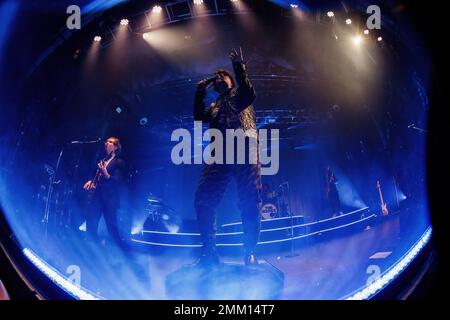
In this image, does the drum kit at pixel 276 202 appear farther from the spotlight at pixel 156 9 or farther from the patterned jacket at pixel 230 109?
the spotlight at pixel 156 9

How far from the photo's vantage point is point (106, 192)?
3238 mm

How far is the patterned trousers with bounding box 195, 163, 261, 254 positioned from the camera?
2.35 m

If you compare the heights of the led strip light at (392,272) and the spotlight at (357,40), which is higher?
the spotlight at (357,40)

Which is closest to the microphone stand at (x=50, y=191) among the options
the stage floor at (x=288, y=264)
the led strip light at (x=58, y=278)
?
the stage floor at (x=288, y=264)

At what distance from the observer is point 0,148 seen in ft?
8.66

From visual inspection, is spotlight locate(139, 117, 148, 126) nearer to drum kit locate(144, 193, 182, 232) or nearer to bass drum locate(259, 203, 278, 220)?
drum kit locate(144, 193, 182, 232)

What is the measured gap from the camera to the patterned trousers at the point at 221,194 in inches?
92.6

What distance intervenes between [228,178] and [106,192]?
1651 mm

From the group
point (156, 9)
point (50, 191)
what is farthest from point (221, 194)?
point (156, 9)

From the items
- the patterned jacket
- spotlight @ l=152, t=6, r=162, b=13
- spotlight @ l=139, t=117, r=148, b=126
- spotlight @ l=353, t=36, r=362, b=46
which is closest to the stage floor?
the patterned jacket

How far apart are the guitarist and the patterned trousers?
1.38 metres


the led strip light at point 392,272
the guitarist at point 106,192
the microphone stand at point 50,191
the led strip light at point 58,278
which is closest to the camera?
the led strip light at point 392,272

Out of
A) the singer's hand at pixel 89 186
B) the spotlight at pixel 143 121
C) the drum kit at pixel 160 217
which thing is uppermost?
the spotlight at pixel 143 121

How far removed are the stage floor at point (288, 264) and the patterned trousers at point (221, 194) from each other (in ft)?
1.71
